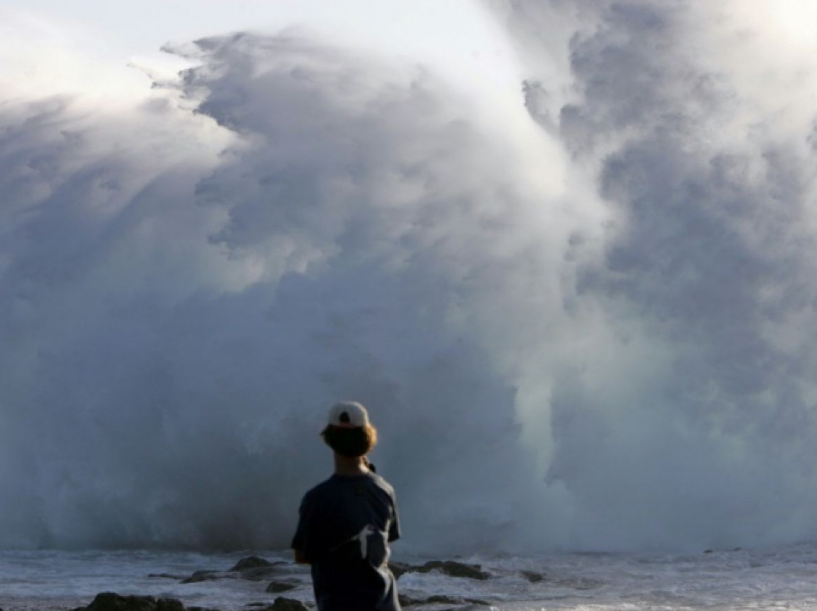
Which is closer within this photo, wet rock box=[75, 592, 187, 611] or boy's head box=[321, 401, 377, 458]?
boy's head box=[321, 401, 377, 458]

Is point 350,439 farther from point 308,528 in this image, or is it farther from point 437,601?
point 437,601

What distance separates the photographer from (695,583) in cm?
1670

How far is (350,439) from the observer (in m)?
4.50

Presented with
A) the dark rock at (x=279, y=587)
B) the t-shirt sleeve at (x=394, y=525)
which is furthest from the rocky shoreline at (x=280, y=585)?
the t-shirt sleeve at (x=394, y=525)

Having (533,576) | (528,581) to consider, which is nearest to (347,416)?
(528,581)

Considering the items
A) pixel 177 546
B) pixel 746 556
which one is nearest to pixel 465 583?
pixel 746 556

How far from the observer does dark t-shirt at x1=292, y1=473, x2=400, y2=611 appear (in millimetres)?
4504

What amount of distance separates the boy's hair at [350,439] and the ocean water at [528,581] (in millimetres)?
9503

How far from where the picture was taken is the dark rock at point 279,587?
1575 cm

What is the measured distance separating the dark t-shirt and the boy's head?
0.44 feet

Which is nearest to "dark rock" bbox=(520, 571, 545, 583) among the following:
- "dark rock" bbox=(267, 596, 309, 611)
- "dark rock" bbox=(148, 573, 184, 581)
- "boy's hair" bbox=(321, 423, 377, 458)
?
"dark rock" bbox=(148, 573, 184, 581)

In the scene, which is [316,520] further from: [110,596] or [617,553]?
[617,553]

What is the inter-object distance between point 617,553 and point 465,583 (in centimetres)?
713

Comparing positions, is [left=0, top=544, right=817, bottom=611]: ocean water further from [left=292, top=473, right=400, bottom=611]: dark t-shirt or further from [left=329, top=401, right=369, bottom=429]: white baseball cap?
[left=329, top=401, right=369, bottom=429]: white baseball cap
